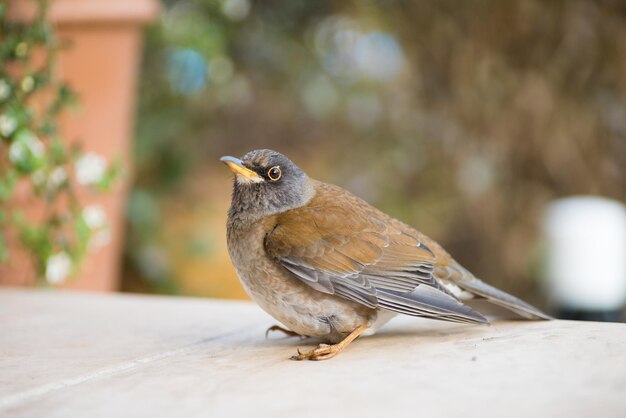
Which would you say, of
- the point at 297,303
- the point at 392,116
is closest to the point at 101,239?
the point at 297,303

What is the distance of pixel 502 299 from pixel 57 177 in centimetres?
247

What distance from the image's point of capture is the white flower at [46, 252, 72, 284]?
14.6ft

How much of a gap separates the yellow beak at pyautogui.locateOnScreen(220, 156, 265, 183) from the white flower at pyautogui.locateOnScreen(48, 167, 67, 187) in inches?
60.1

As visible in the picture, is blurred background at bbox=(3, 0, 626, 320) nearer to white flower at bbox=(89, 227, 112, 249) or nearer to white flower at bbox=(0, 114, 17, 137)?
white flower at bbox=(89, 227, 112, 249)

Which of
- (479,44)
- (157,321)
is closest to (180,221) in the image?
(479,44)

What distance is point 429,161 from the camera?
25.5 feet

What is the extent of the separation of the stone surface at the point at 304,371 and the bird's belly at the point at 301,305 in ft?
0.32

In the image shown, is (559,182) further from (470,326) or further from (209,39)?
(470,326)

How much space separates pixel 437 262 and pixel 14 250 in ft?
9.18

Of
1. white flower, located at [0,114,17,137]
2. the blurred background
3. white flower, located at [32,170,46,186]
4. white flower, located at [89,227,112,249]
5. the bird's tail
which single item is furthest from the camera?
the blurred background

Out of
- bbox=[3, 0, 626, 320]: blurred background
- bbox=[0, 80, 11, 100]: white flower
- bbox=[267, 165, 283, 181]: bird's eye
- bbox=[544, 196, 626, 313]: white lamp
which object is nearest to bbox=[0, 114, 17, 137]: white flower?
bbox=[0, 80, 11, 100]: white flower

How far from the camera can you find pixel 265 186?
3.08m

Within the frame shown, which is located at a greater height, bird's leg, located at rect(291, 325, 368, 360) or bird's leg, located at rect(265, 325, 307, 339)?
bird's leg, located at rect(291, 325, 368, 360)

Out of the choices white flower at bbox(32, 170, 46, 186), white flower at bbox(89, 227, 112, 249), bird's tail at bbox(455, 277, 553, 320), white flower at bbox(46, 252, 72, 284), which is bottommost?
white flower at bbox(46, 252, 72, 284)
